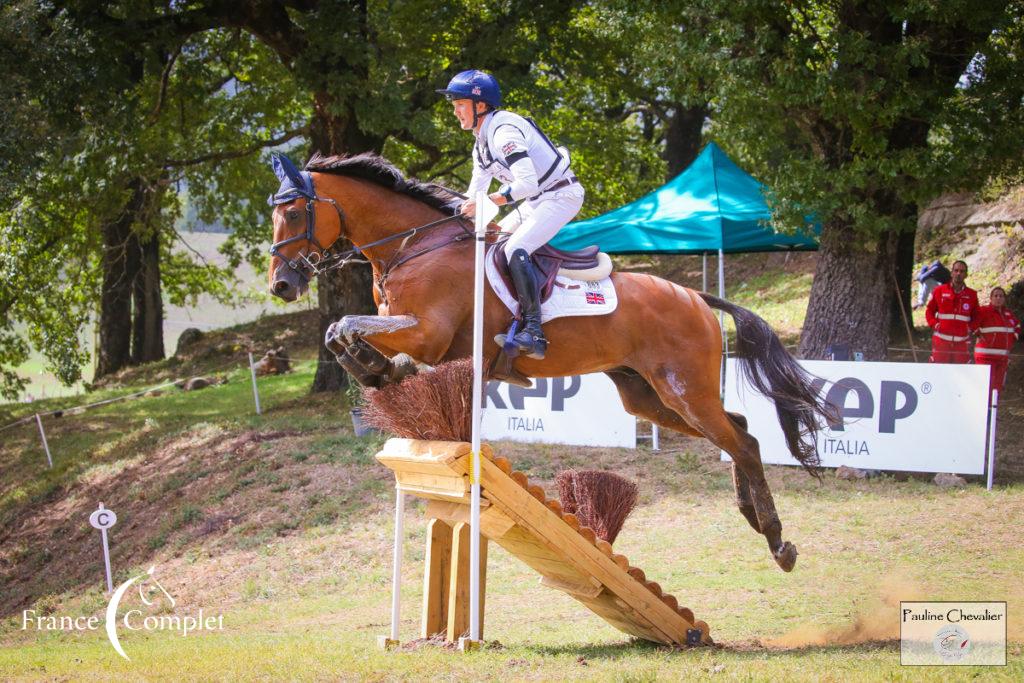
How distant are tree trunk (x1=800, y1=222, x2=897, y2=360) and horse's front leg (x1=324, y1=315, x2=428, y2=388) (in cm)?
809

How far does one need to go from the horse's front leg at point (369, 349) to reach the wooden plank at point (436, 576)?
3.23 ft

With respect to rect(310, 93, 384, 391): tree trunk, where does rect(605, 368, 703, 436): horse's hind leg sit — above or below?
below

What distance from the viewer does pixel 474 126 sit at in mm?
6309

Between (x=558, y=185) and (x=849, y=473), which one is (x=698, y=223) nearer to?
(x=849, y=473)

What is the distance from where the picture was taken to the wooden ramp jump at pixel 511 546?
5.74m

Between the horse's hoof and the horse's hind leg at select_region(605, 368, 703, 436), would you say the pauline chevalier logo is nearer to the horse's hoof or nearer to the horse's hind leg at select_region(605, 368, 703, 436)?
the horse's hind leg at select_region(605, 368, 703, 436)

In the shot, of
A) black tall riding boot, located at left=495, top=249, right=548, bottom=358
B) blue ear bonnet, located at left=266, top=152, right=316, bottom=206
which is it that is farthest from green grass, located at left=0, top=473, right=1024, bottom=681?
blue ear bonnet, located at left=266, top=152, right=316, bottom=206

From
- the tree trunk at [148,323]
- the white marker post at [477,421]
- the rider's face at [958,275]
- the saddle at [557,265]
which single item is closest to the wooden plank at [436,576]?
the white marker post at [477,421]

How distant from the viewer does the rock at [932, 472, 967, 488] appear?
1067 centimetres

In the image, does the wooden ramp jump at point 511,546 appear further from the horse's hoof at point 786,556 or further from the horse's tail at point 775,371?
the horse's tail at point 775,371

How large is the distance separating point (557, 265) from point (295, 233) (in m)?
1.67

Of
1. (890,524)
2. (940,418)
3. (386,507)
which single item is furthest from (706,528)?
(386,507)

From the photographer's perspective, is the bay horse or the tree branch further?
the tree branch

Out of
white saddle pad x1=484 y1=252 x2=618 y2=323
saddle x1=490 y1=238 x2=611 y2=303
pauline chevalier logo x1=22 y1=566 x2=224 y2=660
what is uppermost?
saddle x1=490 y1=238 x2=611 y2=303
